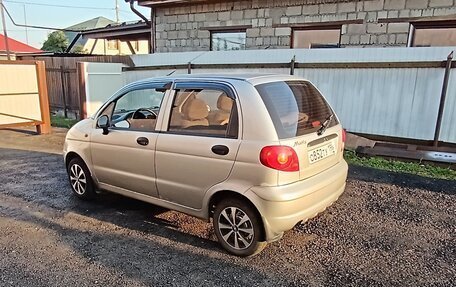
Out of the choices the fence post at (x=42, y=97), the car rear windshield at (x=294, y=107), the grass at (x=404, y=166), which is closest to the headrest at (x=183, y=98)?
the car rear windshield at (x=294, y=107)

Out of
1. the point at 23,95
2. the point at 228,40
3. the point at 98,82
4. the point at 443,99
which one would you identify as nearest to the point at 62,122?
the point at 98,82

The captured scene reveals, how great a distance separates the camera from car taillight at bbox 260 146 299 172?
2922 mm

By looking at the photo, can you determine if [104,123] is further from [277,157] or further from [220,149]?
[277,157]

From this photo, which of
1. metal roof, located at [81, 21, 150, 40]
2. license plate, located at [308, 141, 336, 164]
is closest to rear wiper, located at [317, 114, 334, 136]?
license plate, located at [308, 141, 336, 164]

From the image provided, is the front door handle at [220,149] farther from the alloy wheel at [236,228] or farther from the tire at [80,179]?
the tire at [80,179]

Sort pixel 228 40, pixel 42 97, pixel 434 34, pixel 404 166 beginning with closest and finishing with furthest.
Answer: pixel 404 166
pixel 434 34
pixel 42 97
pixel 228 40

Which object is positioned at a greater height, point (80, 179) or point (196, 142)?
point (196, 142)

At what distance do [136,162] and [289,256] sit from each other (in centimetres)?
191

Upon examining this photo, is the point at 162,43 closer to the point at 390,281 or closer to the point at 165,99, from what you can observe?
the point at 165,99

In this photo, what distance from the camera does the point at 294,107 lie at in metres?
3.29

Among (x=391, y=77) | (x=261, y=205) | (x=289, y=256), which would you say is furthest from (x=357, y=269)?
(x=391, y=77)

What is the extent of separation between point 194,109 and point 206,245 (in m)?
1.37

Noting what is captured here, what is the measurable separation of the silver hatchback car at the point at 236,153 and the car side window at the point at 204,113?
10mm

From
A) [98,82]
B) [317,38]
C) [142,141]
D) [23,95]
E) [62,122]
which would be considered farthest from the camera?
[62,122]
